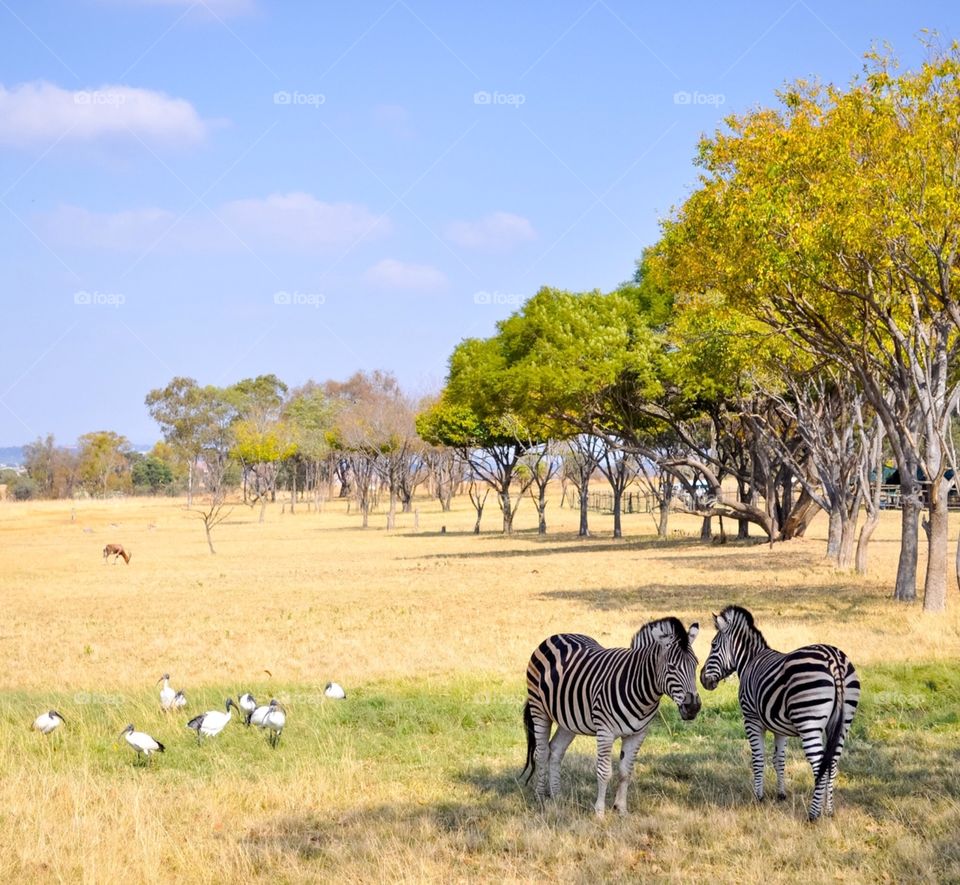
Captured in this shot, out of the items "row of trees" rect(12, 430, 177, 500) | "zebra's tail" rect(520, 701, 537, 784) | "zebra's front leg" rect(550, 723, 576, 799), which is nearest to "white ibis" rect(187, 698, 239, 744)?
"zebra's tail" rect(520, 701, 537, 784)

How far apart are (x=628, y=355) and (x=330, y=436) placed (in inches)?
1972

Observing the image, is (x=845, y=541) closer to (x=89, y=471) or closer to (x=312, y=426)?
(x=312, y=426)

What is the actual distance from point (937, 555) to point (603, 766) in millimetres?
15462

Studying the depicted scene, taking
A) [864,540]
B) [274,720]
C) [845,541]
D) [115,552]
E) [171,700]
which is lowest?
[115,552]

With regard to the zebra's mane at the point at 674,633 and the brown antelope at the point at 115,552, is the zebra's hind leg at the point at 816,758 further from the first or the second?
the brown antelope at the point at 115,552

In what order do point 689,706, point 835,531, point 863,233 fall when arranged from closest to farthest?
1. point 689,706
2. point 863,233
3. point 835,531

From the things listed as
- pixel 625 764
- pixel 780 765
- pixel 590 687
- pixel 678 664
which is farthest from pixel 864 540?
pixel 678 664

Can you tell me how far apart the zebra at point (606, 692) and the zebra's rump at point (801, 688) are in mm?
793

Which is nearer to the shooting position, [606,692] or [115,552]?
[606,692]

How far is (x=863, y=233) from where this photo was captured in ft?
66.4

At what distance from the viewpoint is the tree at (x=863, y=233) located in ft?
65.9

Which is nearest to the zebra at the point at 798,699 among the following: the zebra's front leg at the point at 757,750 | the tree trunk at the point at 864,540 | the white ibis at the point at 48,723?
the zebra's front leg at the point at 757,750

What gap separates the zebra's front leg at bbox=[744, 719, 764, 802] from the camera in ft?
29.9

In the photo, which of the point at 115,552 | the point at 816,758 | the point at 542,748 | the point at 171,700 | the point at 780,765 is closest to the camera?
the point at 816,758
